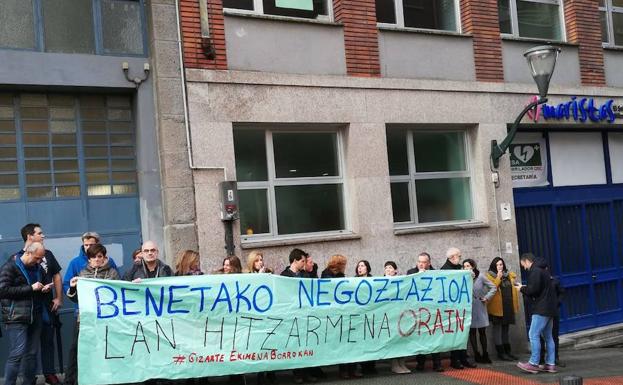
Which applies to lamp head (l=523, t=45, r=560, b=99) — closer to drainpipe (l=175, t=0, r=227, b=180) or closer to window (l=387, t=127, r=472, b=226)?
window (l=387, t=127, r=472, b=226)

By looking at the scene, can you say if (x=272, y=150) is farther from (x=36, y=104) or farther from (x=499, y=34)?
(x=499, y=34)

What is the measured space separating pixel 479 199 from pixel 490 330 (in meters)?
2.43

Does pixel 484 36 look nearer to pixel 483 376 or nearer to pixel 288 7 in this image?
pixel 288 7

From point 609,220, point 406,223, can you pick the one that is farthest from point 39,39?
point 609,220

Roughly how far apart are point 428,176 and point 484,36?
2.67 meters

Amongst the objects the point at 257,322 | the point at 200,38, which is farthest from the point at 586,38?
the point at 257,322

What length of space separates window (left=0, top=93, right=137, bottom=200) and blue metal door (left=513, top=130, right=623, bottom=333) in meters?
A: 7.14

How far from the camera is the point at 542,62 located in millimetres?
11242

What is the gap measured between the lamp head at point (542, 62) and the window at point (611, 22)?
12.9ft

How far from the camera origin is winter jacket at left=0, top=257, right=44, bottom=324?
777 centimetres

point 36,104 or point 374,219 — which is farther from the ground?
point 36,104

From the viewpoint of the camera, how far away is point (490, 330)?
36.3 feet

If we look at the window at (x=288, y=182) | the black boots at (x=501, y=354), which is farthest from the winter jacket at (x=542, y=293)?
the window at (x=288, y=182)

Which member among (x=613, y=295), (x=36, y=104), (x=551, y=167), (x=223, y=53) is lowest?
(x=613, y=295)
